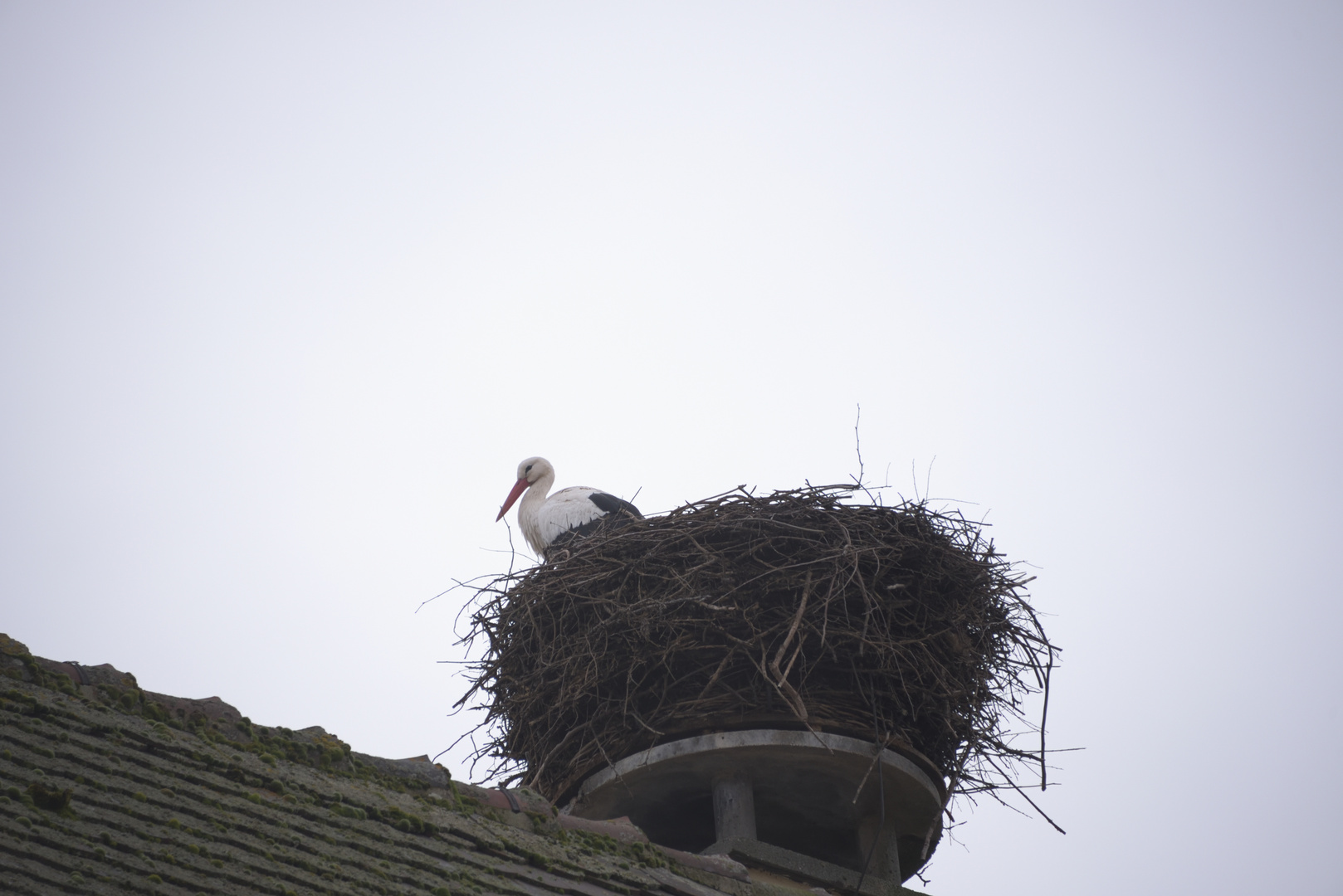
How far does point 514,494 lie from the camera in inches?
407

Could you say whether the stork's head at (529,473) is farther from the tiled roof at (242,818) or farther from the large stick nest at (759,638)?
the tiled roof at (242,818)

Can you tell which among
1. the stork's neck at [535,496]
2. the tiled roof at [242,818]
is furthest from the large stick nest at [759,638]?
the stork's neck at [535,496]

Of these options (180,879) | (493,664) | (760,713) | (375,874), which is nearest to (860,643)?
(760,713)

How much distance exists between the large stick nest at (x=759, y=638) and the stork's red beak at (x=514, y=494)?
13.2 feet

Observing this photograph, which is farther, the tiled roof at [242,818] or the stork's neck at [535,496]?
the stork's neck at [535,496]

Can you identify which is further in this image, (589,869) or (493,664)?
(493,664)

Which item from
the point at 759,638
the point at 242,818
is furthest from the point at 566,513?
the point at 242,818

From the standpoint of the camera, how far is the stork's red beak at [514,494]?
33.6 ft

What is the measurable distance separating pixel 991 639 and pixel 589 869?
3500mm

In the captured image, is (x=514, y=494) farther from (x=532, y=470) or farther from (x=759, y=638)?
(x=759, y=638)

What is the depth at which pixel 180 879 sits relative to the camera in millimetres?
1970

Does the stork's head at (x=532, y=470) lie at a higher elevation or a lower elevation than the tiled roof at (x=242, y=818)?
higher

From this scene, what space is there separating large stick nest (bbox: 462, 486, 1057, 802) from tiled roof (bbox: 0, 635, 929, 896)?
73.2 inches

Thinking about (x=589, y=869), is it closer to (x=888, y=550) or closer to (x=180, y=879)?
(x=180, y=879)
